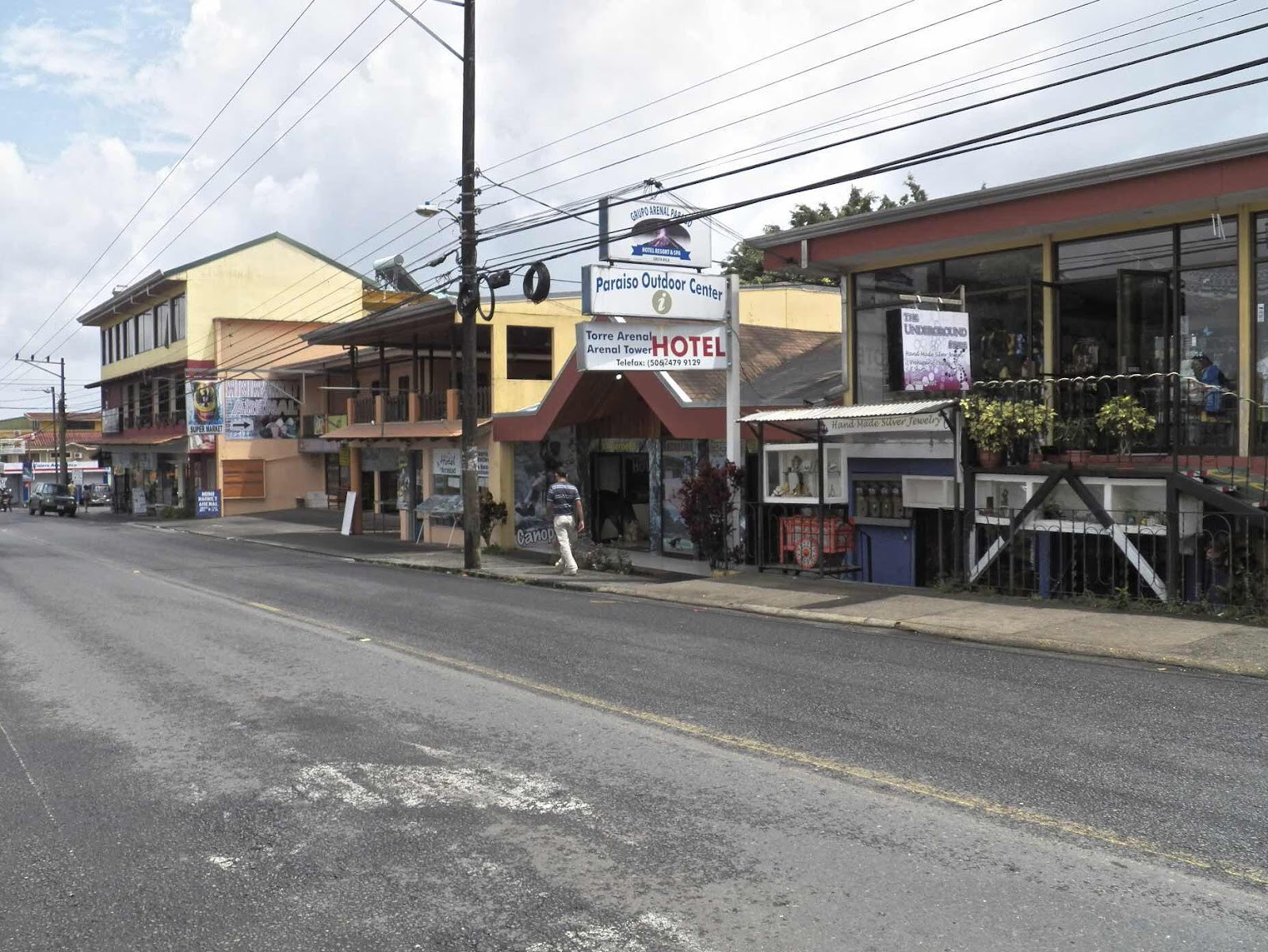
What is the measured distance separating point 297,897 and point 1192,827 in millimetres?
4303

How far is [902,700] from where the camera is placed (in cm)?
875

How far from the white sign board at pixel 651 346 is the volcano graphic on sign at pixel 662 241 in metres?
1.18

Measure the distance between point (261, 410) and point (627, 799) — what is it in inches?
1848

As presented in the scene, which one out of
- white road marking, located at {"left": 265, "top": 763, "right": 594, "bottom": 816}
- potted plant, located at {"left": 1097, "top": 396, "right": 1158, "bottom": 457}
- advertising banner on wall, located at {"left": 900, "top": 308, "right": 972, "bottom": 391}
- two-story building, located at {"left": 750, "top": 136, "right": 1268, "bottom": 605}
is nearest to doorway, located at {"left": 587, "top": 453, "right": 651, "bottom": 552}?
two-story building, located at {"left": 750, "top": 136, "right": 1268, "bottom": 605}

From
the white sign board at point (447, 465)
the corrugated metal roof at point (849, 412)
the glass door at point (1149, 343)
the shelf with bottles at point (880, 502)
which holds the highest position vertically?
the glass door at point (1149, 343)

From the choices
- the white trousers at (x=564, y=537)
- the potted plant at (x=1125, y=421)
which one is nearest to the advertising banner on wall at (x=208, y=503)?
the white trousers at (x=564, y=537)

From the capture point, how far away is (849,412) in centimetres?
1642

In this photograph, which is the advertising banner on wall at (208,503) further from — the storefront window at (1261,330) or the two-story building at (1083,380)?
the storefront window at (1261,330)

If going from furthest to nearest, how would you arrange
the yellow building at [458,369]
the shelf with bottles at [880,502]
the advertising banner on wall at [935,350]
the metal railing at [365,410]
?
1. the metal railing at [365,410]
2. the yellow building at [458,369]
3. the shelf with bottles at [880,502]
4. the advertising banner on wall at [935,350]

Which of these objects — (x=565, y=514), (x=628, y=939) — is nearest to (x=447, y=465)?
(x=565, y=514)

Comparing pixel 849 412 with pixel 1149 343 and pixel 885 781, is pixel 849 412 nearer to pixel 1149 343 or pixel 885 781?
pixel 1149 343

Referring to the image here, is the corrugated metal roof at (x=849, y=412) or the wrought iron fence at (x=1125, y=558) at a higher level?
the corrugated metal roof at (x=849, y=412)

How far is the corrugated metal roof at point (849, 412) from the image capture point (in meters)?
15.5

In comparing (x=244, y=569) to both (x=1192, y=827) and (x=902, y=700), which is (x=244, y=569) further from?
(x=1192, y=827)
